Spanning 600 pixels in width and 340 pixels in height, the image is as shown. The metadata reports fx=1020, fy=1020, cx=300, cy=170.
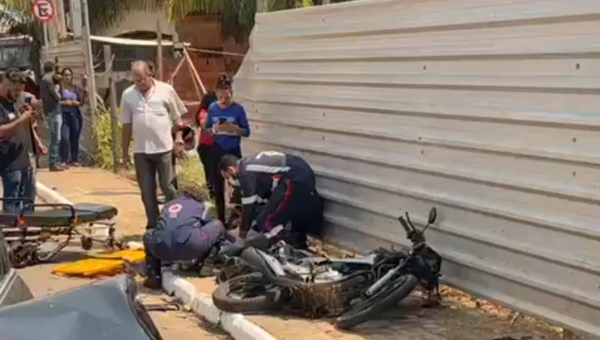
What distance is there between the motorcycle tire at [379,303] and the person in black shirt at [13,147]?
4.28 m

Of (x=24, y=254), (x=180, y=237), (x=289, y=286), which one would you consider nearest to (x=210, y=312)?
(x=289, y=286)

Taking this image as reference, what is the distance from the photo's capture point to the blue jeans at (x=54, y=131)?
1678 centimetres

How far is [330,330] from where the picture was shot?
249 inches

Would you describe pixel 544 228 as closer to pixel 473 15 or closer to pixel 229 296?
pixel 473 15

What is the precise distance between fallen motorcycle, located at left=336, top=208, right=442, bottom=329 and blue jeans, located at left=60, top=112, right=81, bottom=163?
11.6m

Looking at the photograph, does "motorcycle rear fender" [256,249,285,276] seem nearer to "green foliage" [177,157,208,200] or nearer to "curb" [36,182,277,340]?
"curb" [36,182,277,340]

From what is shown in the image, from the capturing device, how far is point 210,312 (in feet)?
23.3

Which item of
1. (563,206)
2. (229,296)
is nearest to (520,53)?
(563,206)

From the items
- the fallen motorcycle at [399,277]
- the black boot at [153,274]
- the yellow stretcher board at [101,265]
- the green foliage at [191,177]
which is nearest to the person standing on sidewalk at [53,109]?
the green foliage at [191,177]

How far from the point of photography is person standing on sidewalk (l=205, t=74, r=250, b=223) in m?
9.55

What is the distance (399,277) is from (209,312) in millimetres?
1466

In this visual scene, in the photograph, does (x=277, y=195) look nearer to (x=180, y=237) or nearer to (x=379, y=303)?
(x=180, y=237)

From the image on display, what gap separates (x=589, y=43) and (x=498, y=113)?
0.89 m

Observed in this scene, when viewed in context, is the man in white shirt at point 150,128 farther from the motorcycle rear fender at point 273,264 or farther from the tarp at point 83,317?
the tarp at point 83,317
